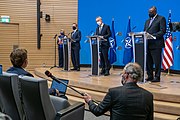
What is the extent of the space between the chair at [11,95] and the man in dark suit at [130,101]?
3.08 feet

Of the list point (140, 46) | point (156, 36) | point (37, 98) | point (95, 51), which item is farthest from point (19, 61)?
point (95, 51)

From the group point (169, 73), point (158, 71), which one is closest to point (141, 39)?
point (158, 71)

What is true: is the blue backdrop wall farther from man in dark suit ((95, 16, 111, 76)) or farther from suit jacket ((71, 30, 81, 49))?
man in dark suit ((95, 16, 111, 76))

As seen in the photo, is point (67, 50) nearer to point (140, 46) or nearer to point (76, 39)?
point (76, 39)

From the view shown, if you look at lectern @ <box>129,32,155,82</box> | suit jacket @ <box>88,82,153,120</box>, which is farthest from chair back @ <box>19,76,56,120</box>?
lectern @ <box>129,32,155,82</box>

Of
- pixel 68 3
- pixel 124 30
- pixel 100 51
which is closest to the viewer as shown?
pixel 100 51

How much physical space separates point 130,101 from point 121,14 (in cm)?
674

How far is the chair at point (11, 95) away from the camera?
2.68m

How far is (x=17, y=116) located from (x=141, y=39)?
295cm

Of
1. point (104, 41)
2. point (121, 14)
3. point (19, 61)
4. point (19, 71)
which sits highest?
point (121, 14)

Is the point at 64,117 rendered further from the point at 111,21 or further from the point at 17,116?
the point at 111,21

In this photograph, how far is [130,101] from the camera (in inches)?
90.2

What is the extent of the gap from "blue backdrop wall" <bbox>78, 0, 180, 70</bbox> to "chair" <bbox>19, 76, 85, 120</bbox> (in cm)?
536

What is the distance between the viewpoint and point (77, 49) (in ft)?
25.5
